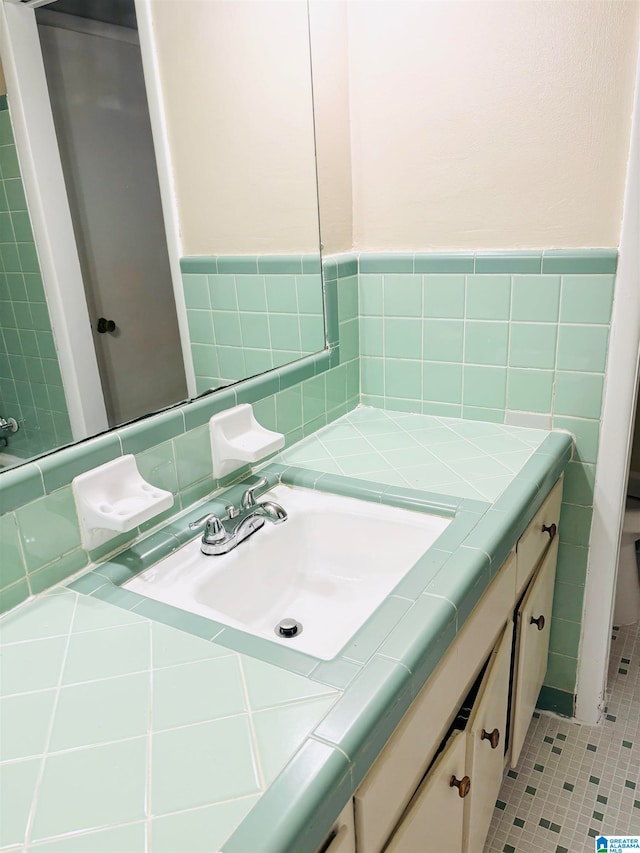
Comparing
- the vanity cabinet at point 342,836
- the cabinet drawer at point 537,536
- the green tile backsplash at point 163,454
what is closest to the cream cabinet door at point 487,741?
the cabinet drawer at point 537,536

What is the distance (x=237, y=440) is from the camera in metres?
1.20

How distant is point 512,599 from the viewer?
115 cm

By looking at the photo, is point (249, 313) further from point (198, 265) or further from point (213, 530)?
point (213, 530)

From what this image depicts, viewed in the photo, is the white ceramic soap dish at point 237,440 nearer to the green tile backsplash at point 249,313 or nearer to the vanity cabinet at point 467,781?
the green tile backsplash at point 249,313

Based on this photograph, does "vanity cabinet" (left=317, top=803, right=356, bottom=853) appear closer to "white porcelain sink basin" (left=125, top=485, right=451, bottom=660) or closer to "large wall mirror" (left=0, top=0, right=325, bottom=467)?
"white porcelain sink basin" (left=125, top=485, right=451, bottom=660)

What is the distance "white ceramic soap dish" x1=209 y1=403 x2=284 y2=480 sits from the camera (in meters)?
1.15

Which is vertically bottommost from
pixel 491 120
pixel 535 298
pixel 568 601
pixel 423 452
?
pixel 568 601

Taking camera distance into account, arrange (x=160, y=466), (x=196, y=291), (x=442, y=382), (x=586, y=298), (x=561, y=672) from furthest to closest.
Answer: (x=561, y=672) < (x=442, y=382) < (x=586, y=298) < (x=196, y=291) < (x=160, y=466)

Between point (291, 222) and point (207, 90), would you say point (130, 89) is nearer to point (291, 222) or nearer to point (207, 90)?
point (207, 90)

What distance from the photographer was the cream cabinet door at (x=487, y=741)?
1007mm

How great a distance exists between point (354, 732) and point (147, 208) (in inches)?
34.9

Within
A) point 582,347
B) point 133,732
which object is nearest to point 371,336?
point 582,347

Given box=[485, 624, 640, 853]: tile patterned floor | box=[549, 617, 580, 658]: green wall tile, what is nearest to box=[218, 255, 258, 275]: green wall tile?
box=[549, 617, 580, 658]: green wall tile

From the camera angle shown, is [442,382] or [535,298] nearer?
[535,298]
